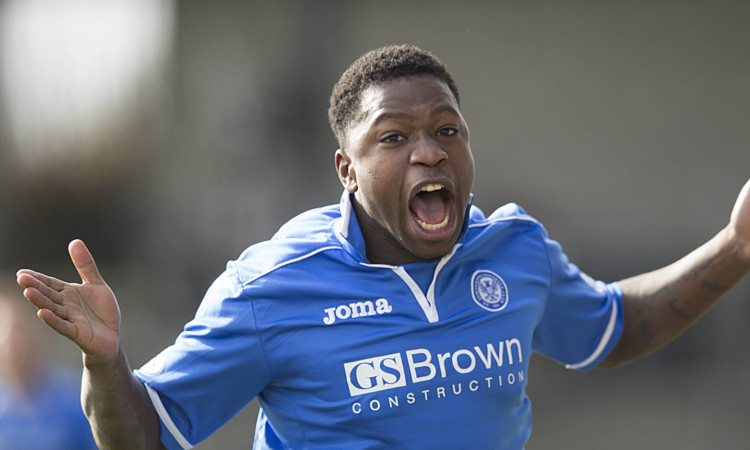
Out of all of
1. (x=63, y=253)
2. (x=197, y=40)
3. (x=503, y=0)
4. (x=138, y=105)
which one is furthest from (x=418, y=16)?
(x=63, y=253)

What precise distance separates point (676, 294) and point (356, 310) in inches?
49.7

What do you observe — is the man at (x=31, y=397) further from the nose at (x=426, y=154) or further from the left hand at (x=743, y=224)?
the left hand at (x=743, y=224)

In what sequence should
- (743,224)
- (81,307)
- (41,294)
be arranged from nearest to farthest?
(41,294) < (81,307) < (743,224)

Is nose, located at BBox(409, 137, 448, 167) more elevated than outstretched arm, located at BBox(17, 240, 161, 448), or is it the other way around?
nose, located at BBox(409, 137, 448, 167)

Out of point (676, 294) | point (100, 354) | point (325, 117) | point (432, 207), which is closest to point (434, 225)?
point (432, 207)

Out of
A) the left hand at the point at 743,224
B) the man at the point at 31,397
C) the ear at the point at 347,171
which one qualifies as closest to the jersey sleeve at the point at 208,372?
the ear at the point at 347,171

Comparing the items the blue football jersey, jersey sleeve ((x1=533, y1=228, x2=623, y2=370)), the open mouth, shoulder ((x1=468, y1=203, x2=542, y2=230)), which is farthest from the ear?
jersey sleeve ((x1=533, y1=228, x2=623, y2=370))

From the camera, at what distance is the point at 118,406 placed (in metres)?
2.60

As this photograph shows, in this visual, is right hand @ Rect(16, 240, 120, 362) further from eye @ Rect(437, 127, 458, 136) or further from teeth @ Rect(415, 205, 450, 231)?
eye @ Rect(437, 127, 458, 136)

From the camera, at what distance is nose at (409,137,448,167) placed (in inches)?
115

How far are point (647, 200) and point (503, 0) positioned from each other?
3.04 metres

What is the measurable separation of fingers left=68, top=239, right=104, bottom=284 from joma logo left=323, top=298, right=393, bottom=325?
726 millimetres

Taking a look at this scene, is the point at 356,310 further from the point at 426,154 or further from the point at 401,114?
the point at 401,114

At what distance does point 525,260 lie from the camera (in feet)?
10.5
